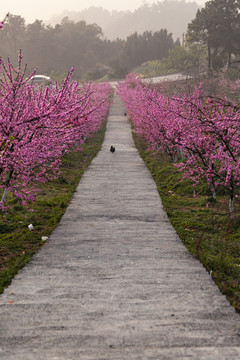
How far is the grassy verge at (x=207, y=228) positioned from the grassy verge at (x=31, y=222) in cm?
308

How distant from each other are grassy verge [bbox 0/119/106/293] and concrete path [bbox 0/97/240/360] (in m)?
0.26

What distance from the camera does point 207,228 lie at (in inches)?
320

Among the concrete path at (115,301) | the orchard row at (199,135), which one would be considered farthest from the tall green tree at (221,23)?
the concrete path at (115,301)

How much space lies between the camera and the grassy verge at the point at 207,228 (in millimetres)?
5797

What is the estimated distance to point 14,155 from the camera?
5.85m

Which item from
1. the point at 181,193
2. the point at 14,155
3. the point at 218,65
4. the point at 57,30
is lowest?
the point at 181,193

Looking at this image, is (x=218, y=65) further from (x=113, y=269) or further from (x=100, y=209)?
(x=113, y=269)

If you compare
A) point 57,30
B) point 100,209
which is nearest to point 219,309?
point 100,209

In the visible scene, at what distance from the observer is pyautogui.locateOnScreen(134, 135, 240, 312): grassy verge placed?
19.0 ft

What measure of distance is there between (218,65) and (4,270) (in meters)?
47.7

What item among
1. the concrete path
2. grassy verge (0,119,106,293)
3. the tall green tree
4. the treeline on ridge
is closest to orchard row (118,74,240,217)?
the concrete path

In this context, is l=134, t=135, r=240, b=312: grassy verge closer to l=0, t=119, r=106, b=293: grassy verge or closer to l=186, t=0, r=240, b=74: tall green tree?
l=0, t=119, r=106, b=293: grassy verge

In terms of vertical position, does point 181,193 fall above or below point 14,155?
below

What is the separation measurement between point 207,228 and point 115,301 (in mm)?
4096
